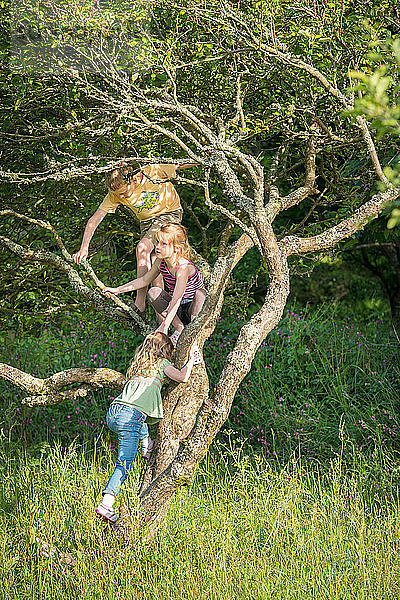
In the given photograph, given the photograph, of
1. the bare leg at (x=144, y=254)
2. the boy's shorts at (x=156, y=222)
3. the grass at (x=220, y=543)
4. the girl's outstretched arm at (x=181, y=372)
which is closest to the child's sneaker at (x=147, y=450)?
the grass at (x=220, y=543)

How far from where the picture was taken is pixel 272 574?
3.80 meters

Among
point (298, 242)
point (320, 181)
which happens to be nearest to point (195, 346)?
point (298, 242)

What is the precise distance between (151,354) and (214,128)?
1.96 m

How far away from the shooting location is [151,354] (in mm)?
4238

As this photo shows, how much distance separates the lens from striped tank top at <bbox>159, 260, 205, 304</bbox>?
4449 millimetres

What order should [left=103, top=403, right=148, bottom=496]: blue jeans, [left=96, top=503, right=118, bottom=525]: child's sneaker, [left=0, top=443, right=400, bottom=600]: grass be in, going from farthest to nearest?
[left=103, top=403, right=148, bottom=496]: blue jeans, [left=96, top=503, right=118, bottom=525]: child's sneaker, [left=0, top=443, right=400, bottom=600]: grass

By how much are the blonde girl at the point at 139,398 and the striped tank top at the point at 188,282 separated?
0.35m

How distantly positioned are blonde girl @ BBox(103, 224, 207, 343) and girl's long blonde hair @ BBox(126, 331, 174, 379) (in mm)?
81

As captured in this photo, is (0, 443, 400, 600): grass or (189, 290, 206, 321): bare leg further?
(189, 290, 206, 321): bare leg

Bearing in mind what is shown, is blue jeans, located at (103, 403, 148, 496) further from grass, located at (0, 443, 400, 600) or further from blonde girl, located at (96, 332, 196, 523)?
grass, located at (0, 443, 400, 600)

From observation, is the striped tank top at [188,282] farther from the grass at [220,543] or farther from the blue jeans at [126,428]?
the grass at [220,543]

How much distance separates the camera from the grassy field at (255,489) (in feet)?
12.3

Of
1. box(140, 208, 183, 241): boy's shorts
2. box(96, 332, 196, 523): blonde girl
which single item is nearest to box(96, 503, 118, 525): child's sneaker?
box(96, 332, 196, 523): blonde girl

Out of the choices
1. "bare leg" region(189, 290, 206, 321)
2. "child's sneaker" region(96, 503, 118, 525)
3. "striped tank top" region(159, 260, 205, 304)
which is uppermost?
"striped tank top" region(159, 260, 205, 304)
